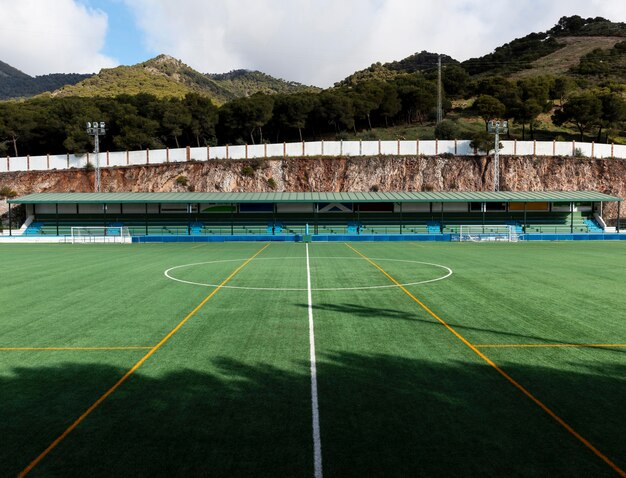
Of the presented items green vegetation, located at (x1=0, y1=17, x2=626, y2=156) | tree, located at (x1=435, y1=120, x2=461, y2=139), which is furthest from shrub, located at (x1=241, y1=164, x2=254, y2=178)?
tree, located at (x1=435, y1=120, x2=461, y2=139)

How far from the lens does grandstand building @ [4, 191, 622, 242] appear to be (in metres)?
58.2

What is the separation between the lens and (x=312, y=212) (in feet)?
200

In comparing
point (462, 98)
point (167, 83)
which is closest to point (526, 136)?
point (462, 98)

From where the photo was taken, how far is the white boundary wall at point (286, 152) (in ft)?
249

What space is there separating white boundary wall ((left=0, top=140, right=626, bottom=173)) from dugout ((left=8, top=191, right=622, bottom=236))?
18193mm

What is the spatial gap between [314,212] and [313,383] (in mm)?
52935

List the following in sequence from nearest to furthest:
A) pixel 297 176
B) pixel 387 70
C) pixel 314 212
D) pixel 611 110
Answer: pixel 314 212 < pixel 297 176 < pixel 611 110 < pixel 387 70

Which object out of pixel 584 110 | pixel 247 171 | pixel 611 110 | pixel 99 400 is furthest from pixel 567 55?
pixel 99 400

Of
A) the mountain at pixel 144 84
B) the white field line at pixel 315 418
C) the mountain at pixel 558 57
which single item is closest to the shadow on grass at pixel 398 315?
the white field line at pixel 315 418

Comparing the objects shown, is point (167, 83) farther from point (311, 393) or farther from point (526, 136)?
point (311, 393)

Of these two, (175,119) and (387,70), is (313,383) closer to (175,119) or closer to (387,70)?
(175,119)

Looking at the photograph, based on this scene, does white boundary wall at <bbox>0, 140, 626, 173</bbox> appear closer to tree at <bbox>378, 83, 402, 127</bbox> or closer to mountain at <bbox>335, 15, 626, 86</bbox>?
tree at <bbox>378, 83, 402, 127</bbox>

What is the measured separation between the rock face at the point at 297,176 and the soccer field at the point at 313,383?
6097 cm

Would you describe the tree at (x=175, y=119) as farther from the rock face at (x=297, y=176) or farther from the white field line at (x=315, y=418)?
the white field line at (x=315, y=418)
